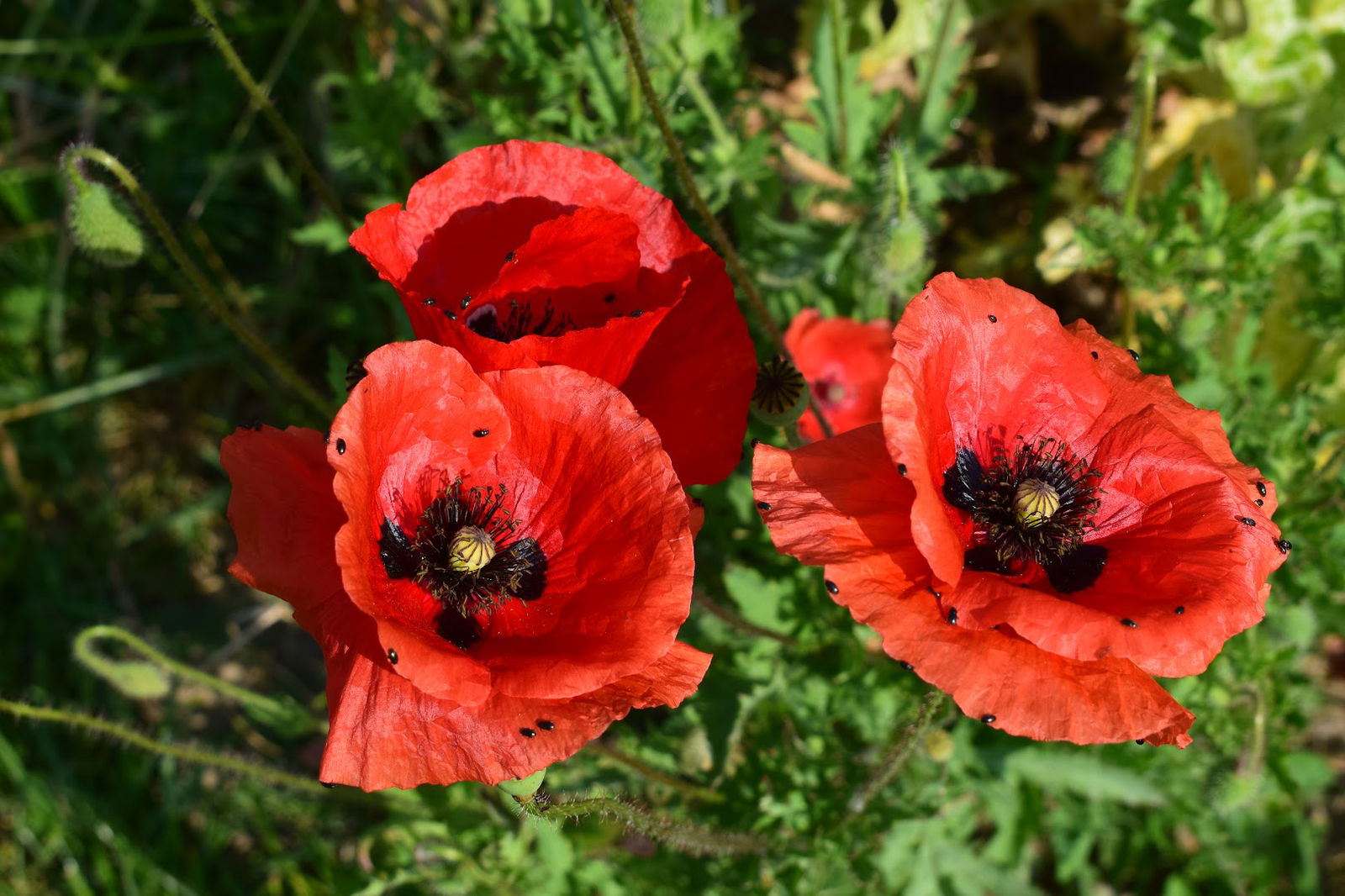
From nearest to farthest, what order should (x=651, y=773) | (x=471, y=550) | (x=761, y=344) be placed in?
(x=471, y=550), (x=651, y=773), (x=761, y=344)

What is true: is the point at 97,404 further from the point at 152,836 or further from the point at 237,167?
the point at 152,836

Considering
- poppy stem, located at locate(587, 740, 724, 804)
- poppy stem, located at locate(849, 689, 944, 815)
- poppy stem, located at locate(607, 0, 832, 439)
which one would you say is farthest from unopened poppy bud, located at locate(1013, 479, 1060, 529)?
poppy stem, located at locate(587, 740, 724, 804)

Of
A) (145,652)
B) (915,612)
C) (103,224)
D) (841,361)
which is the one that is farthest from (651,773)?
(103,224)

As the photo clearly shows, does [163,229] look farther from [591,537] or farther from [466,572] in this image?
[591,537]

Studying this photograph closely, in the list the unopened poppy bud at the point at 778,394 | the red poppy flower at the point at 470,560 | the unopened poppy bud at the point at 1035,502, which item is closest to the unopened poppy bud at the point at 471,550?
the red poppy flower at the point at 470,560

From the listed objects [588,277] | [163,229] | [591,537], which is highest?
[163,229]

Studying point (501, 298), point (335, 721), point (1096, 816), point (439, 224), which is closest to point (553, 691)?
point (335, 721)
